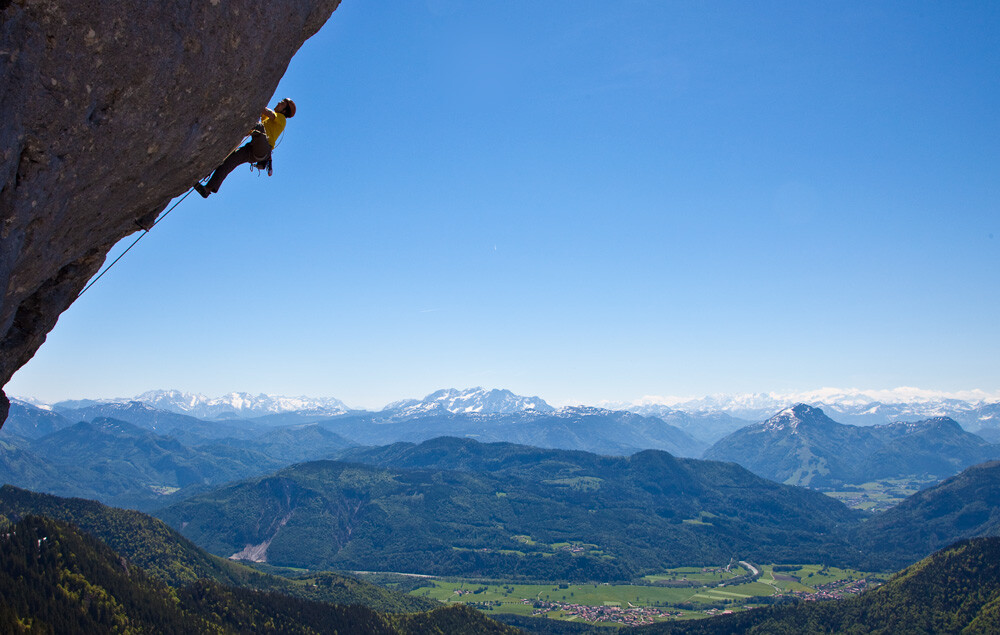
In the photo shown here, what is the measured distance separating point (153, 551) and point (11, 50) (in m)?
191

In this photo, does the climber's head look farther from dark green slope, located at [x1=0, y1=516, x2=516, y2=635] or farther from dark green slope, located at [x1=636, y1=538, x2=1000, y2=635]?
dark green slope, located at [x1=636, y1=538, x2=1000, y2=635]

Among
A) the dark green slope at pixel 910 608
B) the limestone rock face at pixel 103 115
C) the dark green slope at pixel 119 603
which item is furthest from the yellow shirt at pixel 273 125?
the dark green slope at pixel 910 608

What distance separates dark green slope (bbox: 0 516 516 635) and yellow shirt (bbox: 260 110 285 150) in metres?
73.7

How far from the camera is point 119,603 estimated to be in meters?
86.2

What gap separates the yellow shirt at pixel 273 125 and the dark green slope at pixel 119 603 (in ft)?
242

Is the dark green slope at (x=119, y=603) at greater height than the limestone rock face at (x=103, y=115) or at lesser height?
lesser

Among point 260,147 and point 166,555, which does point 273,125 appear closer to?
point 260,147

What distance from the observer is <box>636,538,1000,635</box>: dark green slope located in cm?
13388

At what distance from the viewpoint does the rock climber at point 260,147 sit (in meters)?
12.7

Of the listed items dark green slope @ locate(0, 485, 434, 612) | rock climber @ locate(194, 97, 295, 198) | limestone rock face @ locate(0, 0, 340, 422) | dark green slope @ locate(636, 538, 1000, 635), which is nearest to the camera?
limestone rock face @ locate(0, 0, 340, 422)

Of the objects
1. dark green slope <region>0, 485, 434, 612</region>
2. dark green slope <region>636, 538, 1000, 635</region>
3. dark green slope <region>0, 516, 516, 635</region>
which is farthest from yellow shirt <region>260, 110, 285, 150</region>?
dark green slope <region>0, 485, 434, 612</region>

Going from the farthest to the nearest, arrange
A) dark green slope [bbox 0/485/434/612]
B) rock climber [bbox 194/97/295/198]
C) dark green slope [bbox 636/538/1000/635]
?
dark green slope [bbox 0/485/434/612] → dark green slope [bbox 636/538/1000/635] → rock climber [bbox 194/97/295/198]

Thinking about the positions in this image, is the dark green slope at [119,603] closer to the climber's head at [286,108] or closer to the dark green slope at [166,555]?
the dark green slope at [166,555]

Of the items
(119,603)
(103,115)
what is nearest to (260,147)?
(103,115)
